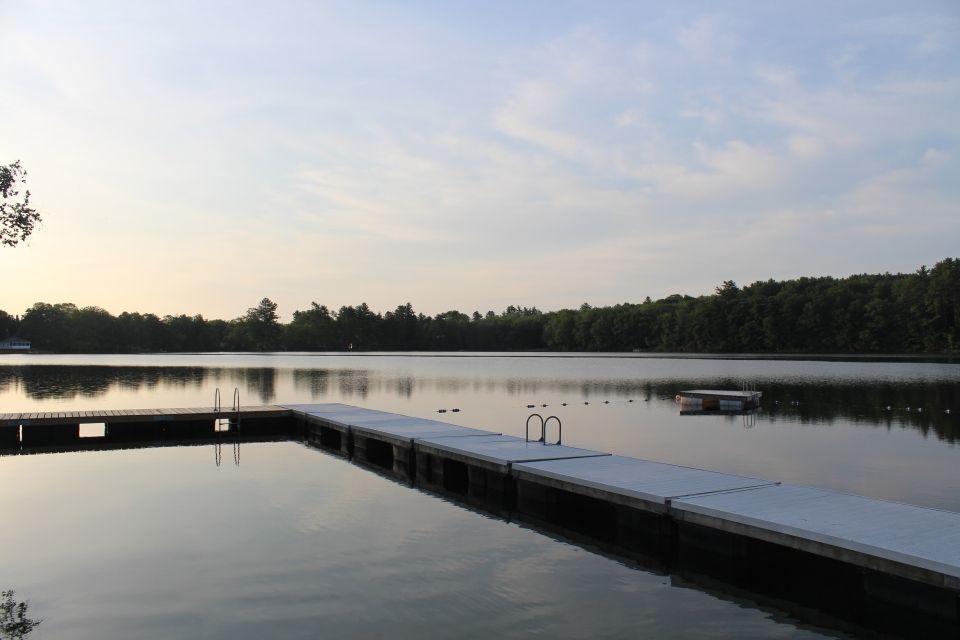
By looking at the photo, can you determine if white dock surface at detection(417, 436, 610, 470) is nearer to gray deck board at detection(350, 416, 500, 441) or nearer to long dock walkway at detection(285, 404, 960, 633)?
long dock walkway at detection(285, 404, 960, 633)

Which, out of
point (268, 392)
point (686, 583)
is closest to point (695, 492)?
point (686, 583)

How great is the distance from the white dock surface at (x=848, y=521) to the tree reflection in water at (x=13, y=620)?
7.11 metres

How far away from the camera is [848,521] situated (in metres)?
8.22

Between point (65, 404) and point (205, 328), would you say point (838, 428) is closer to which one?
point (65, 404)

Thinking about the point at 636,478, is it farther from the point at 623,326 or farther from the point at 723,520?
the point at 623,326

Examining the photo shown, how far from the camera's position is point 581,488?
1090 cm

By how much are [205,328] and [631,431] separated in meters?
121

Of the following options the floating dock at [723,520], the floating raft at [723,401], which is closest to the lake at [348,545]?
the floating dock at [723,520]

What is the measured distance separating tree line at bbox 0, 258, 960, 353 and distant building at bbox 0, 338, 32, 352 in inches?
76.4

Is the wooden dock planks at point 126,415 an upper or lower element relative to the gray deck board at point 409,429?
upper

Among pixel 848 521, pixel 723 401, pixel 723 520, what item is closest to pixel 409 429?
pixel 723 520

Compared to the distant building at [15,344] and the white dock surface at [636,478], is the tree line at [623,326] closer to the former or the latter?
the distant building at [15,344]

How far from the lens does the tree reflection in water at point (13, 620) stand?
7.11 metres

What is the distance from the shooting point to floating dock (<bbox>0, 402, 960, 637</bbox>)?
7301 millimetres
